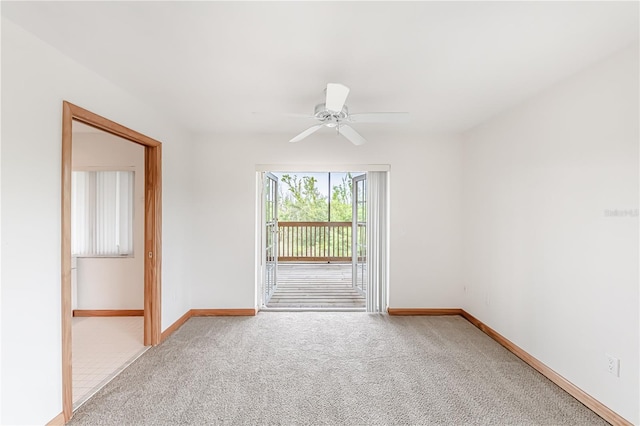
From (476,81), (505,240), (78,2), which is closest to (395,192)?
(505,240)

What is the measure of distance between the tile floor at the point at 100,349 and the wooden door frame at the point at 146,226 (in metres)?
0.22

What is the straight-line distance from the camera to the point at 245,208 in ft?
12.7

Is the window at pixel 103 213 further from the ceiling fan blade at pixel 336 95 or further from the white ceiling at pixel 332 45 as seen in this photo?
the ceiling fan blade at pixel 336 95

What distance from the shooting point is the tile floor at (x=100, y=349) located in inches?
94.0

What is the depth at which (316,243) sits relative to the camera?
7.32m

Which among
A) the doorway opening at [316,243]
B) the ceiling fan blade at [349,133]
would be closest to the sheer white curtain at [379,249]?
the doorway opening at [316,243]

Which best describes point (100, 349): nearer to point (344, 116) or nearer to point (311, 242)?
point (344, 116)

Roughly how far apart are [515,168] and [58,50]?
3510mm

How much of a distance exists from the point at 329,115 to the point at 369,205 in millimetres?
1963

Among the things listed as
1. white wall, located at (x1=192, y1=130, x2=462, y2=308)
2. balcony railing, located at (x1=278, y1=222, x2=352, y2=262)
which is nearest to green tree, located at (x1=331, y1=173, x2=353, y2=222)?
balcony railing, located at (x1=278, y1=222, x2=352, y2=262)

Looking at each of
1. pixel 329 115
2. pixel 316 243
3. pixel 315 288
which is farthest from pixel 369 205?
pixel 316 243

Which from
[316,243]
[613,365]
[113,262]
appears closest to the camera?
[613,365]

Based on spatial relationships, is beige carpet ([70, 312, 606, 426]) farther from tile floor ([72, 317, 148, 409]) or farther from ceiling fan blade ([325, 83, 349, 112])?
ceiling fan blade ([325, 83, 349, 112])

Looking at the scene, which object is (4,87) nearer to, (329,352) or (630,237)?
(329,352)
